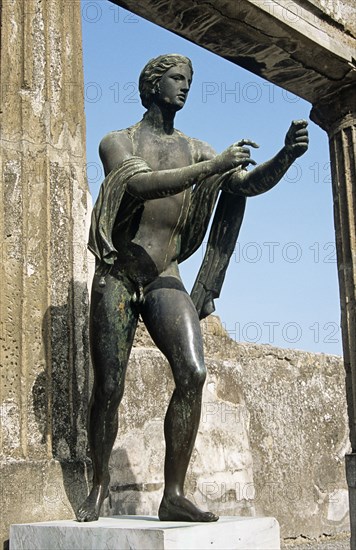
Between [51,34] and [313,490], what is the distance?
5206mm

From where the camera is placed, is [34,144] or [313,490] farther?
[313,490]

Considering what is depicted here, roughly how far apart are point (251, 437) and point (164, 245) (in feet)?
13.4

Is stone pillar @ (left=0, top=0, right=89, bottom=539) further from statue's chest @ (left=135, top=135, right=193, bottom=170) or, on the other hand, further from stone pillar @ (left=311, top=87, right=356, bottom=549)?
stone pillar @ (left=311, top=87, right=356, bottom=549)

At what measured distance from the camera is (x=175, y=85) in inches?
147

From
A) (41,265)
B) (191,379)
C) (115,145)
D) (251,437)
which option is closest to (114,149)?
(115,145)

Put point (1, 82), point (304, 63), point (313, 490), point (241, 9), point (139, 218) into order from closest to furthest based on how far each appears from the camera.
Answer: point (139, 218)
point (1, 82)
point (241, 9)
point (304, 63)
point (313, 490)

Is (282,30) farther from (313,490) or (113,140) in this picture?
(313,490)

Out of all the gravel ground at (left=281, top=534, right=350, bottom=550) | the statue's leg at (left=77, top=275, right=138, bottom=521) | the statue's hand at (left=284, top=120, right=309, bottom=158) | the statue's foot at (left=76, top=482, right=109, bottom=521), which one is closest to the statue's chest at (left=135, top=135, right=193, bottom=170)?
the statue's hand at (left=284, top=120, right=309, bottom=158)

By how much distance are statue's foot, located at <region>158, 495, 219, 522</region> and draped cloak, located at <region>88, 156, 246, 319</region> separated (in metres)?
0.87

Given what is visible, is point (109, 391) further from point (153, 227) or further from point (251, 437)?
point (251, 437)

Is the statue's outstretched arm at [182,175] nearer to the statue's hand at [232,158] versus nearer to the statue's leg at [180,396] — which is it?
the statue's hand at [232,158]

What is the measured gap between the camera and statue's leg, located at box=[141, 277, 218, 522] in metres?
3.37

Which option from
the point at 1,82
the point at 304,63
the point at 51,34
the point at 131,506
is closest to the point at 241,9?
the point at 304,63

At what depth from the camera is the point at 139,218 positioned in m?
3.71
